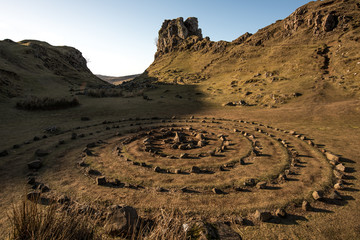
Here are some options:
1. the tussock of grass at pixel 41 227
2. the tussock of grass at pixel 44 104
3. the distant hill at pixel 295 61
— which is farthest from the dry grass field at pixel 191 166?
the distant hill at pixel 295 61

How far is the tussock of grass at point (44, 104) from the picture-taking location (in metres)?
22.9

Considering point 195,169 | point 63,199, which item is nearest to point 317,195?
point 195,169

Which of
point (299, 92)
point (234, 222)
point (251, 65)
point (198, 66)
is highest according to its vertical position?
point (198, 66)

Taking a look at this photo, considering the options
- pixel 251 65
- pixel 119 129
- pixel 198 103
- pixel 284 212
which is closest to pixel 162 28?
pixel 251 65

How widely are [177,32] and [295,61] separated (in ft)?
317

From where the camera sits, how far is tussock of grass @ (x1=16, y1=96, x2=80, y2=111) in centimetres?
2294

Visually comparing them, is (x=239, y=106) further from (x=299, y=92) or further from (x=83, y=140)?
(x=83, y=140)

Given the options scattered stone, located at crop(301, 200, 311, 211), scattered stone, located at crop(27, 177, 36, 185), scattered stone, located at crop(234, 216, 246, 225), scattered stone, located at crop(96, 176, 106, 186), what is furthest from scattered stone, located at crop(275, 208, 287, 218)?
scattered stone, located at crop(27, 177, 36, 185)

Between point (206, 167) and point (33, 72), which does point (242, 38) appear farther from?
point (206, 167)

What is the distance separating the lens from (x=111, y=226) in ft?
13.7

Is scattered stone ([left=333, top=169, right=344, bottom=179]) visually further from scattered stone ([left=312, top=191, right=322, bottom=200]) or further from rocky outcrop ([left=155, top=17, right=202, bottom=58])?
rocky outcrop ([left=155, top=17, right=202, bottom=58])

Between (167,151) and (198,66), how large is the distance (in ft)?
216

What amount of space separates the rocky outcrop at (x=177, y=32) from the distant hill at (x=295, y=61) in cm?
4629

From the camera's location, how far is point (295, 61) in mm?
36406
